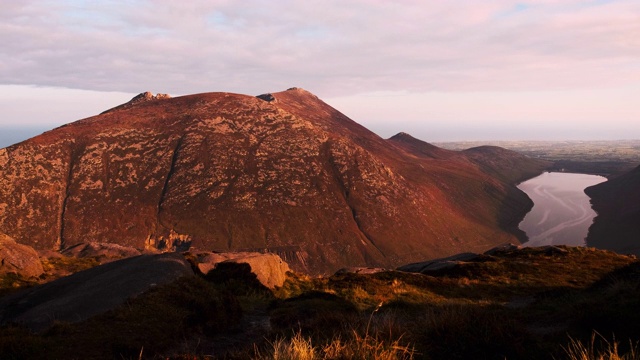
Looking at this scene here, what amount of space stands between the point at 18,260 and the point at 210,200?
13703cm

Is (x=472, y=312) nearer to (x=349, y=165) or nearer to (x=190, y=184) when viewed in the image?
(x=190, y=184)

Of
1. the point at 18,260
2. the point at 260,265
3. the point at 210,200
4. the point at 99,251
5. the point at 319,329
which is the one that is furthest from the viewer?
the point at 210,200

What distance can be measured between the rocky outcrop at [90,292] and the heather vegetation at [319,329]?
895mm

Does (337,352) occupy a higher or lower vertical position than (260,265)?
higher

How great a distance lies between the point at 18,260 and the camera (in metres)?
31.8

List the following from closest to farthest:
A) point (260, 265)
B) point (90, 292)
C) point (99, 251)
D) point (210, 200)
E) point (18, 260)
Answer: point (90, 292) < point (260, 265) < point (18, 260) < point (99, 251) < point (210, 200)

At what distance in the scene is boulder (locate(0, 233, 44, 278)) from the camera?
30938mm

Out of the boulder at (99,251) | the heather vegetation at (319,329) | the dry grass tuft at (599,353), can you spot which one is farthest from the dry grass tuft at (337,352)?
the boulder at (99,251)

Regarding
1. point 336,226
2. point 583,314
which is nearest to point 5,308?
point 583,314

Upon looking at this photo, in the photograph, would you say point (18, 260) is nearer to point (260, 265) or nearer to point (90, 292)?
point (260, 265)

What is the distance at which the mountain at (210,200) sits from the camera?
148 meters

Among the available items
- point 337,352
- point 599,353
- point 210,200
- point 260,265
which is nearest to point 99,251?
point 260,265

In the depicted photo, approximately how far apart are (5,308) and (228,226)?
143215 mm

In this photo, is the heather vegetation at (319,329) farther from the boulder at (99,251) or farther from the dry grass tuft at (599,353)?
the boulder at (99,251)
